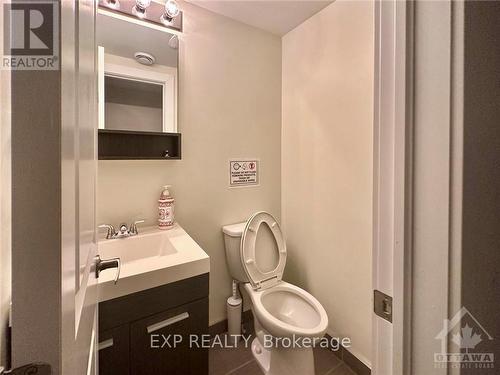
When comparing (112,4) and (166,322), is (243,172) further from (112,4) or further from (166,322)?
(112,4)

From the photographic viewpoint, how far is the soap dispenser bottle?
1.42 metres

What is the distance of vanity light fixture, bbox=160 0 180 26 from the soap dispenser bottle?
0.99 metres

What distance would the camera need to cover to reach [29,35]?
0.28 meters

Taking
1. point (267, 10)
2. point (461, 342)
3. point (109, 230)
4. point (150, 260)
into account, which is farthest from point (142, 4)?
point (461, 342)

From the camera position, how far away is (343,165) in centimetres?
149

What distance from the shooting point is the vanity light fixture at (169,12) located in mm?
1383

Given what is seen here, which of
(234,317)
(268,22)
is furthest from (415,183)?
(268,22)

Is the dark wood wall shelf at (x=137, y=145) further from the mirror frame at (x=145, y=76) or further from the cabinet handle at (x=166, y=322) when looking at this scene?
the cabinet handle at (x=166, y=322)

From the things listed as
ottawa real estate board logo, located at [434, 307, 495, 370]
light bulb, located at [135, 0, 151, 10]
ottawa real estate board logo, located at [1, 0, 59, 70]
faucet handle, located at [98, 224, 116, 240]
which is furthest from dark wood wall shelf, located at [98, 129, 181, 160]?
ottawa real estate board logo, located at [434, 307, 495, 370]

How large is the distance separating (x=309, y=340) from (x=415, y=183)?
1.03m

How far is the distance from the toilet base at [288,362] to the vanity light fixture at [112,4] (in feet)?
6.63

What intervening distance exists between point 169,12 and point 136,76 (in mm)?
410

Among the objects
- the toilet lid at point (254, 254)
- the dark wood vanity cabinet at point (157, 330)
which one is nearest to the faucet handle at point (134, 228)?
the dark wood vanity cabinet at point (157, 330)

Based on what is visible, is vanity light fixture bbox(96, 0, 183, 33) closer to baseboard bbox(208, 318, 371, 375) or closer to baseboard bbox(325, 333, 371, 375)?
baseboard bbox(208, 318, 371, 375)
